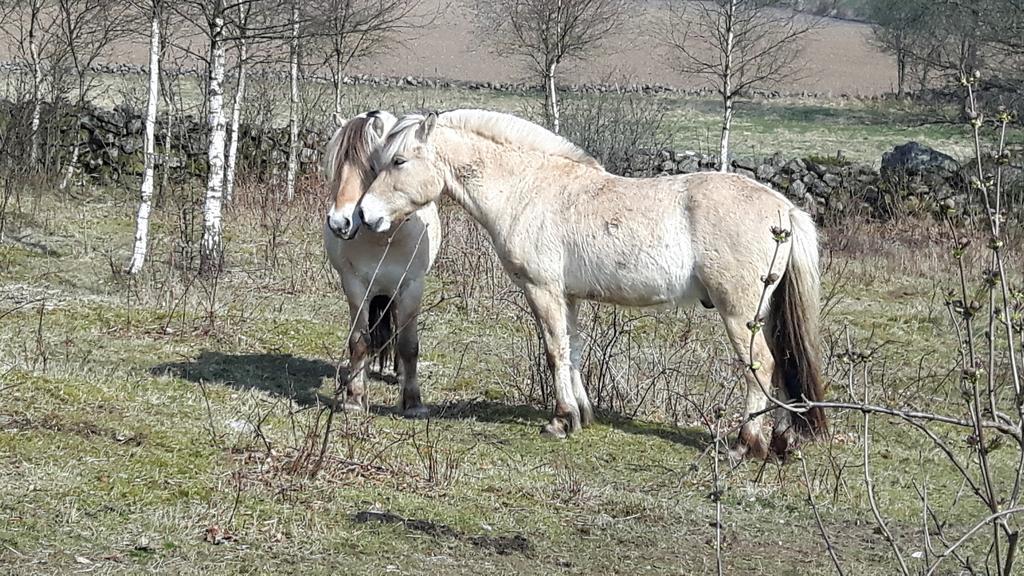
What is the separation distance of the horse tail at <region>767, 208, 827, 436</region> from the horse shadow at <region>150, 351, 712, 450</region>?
0.79 meters

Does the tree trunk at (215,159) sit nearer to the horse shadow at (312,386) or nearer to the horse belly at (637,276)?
the horse shadow at (312,386)

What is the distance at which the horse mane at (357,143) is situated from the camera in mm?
7867

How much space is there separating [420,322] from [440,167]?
12.8ft

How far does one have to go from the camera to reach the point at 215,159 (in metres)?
12.4

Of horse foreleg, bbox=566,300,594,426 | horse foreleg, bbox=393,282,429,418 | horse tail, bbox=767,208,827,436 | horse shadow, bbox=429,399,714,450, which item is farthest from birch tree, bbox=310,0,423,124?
horse tail, bbox=767,208,827,436

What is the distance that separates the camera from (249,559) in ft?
15.8

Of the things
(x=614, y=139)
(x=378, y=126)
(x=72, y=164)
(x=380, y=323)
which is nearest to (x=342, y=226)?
(x=378, y=126)

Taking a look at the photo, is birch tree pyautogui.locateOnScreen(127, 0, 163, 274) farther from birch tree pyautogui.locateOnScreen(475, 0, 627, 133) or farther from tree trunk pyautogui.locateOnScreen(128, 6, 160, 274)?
birch tree pyautogui.locateOnScreen(475, 0, 627, 133)

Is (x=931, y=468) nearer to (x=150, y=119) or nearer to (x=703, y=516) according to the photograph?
(x=703, y=516)

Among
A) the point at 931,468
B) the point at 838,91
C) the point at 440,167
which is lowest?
the point at 931,468

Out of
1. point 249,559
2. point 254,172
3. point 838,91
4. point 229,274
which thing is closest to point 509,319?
point 229,274

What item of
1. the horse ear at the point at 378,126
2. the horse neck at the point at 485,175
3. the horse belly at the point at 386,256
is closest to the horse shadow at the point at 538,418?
the horse belly at the point at 386,256

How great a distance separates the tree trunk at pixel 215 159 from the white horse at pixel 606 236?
16.6ft

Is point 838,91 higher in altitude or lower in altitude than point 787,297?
higher
